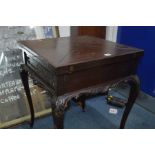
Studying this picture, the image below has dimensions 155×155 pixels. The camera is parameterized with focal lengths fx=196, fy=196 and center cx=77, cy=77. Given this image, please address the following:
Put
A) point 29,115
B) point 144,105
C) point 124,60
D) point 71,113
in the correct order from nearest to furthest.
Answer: point 124,60 → point 29,115 → point 71,113 → point 144,105

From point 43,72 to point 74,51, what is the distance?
19 centimetres

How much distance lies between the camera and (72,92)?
0.92 m

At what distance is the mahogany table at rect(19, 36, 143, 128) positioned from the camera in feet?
2.78

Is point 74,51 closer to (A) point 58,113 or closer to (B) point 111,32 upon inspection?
(A) point 58,113

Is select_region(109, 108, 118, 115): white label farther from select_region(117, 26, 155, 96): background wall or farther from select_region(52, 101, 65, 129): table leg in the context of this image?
select_region(52, 101, 65, 129): table leg

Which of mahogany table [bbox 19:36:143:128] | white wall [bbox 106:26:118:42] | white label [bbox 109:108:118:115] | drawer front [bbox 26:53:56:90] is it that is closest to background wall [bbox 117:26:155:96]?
white wall [bbox 106:26:118:42]

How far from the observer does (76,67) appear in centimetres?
83

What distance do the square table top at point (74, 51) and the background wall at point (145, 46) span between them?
30.7 inches

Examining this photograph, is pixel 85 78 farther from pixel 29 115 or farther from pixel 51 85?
pixel 29 115

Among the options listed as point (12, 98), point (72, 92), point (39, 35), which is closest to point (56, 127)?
point (72, 92)

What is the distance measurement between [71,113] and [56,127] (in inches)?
33.4

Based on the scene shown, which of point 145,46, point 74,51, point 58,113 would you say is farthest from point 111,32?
point 58,113

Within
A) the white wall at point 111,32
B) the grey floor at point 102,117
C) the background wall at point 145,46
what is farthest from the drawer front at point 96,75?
the white wall at point 111,32

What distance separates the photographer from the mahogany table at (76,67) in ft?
2.78
